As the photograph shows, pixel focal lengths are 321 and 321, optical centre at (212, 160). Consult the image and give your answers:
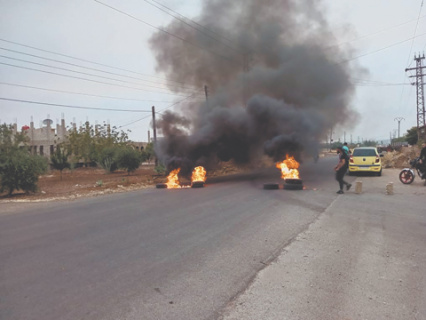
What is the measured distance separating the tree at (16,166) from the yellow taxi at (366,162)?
51.5 ft

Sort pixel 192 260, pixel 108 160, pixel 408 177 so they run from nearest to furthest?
pixel 192 260 < pixel 408 177 < pixel 108 160

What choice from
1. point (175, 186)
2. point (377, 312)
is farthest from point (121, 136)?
point (377, 312)

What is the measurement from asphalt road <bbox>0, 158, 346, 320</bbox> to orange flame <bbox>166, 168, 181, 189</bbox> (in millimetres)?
→ 5475

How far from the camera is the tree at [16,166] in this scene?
13.8 meters

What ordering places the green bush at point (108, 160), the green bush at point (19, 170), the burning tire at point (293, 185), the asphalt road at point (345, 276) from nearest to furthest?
the asphalt road at point (345, 276) → the burning tire at point (293, 185) → the green bush at point (19, 170) → the green bush at point (108, 160)

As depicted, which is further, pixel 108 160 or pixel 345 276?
pixel 108 160

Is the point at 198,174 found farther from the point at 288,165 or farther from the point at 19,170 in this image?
the point at 19,170

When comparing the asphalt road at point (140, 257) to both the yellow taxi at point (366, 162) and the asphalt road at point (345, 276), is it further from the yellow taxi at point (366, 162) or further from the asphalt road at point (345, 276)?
the yellow taxi at point (366, 162)

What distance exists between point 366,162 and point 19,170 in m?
16.9

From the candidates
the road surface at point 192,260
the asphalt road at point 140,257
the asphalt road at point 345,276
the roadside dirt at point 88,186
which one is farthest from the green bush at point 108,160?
the asphalt road at point 345,276

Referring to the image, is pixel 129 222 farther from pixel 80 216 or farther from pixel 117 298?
pixel 117 298

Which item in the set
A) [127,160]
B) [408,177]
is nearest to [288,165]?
[408,177]

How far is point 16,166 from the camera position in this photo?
1366cm

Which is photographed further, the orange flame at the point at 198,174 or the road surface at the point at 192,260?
the orange flame at the point at 198,174
